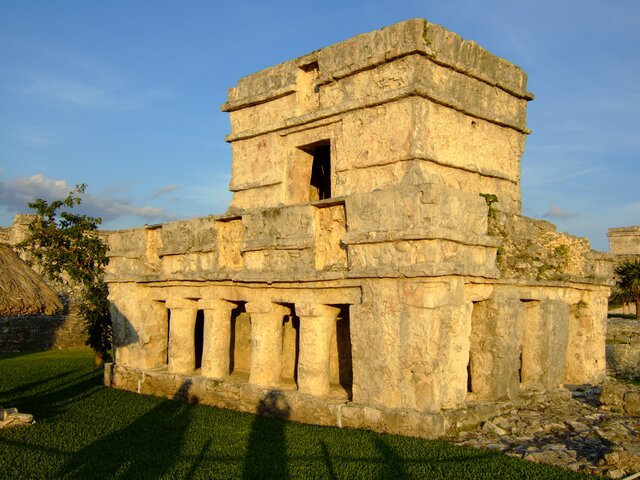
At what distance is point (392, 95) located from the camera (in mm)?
8305

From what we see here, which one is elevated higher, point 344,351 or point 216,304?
point 216,304

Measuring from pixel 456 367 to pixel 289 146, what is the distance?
4555 mm

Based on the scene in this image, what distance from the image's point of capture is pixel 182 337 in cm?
991

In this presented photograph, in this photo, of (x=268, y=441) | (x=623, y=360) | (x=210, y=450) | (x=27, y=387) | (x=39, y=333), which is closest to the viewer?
(x=210, y=450)

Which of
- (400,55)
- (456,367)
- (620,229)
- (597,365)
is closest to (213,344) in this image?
(456,367)

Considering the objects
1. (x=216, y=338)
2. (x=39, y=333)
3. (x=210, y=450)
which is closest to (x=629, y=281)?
(x=216, y=338)

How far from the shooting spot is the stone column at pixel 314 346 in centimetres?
779

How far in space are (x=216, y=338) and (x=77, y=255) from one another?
20.0 feet

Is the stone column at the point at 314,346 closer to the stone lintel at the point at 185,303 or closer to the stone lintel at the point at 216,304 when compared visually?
the stone lintel at the point at 216,304

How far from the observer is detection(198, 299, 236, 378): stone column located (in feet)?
30.6

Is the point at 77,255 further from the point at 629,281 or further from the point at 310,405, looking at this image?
the point at 629,281

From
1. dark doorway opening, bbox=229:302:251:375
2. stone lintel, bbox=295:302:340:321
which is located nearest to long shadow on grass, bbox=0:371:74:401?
dark doorway opening, bbox=229:302:251:375

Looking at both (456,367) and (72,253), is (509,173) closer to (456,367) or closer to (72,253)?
(456,367)

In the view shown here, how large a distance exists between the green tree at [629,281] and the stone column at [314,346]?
19745 mm
